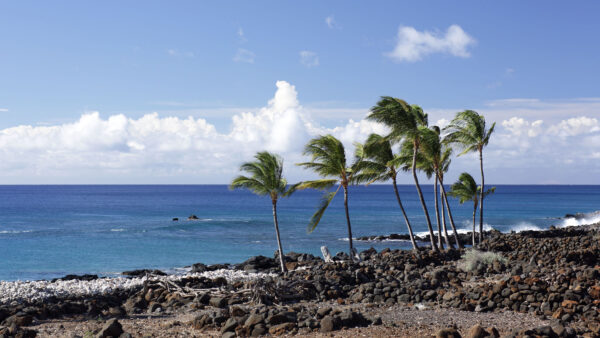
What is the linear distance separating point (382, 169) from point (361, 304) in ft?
41.5

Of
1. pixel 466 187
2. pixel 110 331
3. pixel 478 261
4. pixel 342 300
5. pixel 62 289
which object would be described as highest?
pixel 466 187

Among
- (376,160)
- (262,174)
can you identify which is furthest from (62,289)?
(376,160)

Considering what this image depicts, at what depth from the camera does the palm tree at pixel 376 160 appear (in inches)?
1050

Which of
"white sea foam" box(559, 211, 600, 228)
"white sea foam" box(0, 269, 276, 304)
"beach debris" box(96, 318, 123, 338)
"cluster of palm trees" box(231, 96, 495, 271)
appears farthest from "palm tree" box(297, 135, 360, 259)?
"white sea foam" box(559, 211, 600, 228)

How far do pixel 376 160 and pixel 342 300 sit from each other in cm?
1253

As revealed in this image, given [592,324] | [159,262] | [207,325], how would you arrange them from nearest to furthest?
[592,324], [207,325], [159,262]

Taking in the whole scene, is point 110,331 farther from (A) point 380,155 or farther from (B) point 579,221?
(B) point 579,221

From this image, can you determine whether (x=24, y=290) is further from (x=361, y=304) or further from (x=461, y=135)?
(x=461, y=135)

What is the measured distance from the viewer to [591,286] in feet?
48.9

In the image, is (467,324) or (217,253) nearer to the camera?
(467,324)

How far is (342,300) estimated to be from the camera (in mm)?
16438

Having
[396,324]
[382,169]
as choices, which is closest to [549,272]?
[396,324]

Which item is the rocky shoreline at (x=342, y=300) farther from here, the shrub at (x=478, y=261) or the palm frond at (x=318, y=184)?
the palm frond at (x=318, y=184)

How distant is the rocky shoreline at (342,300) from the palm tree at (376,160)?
16.5 feet
